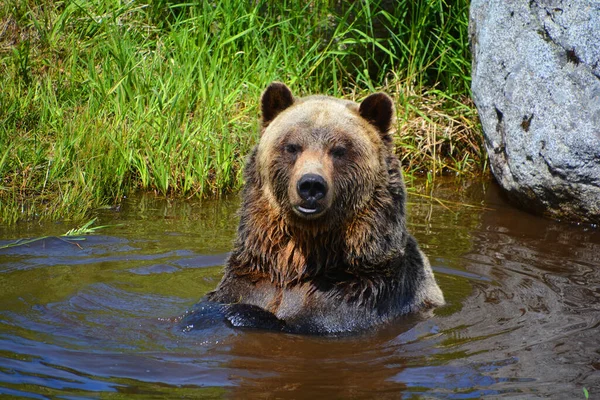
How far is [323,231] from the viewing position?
5082mm

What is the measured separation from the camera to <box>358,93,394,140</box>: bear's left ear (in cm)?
519

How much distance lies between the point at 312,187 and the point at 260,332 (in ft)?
2.88

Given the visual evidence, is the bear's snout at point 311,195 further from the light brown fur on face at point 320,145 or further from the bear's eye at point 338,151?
the bear's eye at point 338,151

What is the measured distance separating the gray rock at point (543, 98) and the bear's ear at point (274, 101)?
297 centimetres

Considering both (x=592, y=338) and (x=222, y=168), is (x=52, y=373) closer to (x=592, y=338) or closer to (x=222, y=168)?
(x=592, y=338)

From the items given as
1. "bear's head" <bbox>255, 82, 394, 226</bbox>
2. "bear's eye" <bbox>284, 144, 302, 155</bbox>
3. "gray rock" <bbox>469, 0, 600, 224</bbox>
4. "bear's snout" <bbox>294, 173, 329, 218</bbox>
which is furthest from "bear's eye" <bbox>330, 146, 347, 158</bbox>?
"gray rock" <bbox>469, 0, 600, 224</bbox>

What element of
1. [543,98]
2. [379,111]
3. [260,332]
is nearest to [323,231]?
[260,332]

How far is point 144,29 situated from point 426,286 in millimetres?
5267

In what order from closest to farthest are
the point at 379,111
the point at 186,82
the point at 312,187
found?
the point at 312,187 < the point at 379,111 < the point at 186,82

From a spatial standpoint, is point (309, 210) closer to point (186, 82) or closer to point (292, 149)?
point (292, 149)

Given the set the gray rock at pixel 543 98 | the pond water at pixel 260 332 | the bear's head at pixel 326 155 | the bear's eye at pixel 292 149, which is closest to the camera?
the pond water at pixel 260 332

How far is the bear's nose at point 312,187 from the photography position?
15.5ft

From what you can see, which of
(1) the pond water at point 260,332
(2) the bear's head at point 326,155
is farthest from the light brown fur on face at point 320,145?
(1) the pond water at point 260,332

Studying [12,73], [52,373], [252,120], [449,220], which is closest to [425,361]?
[52,373]
